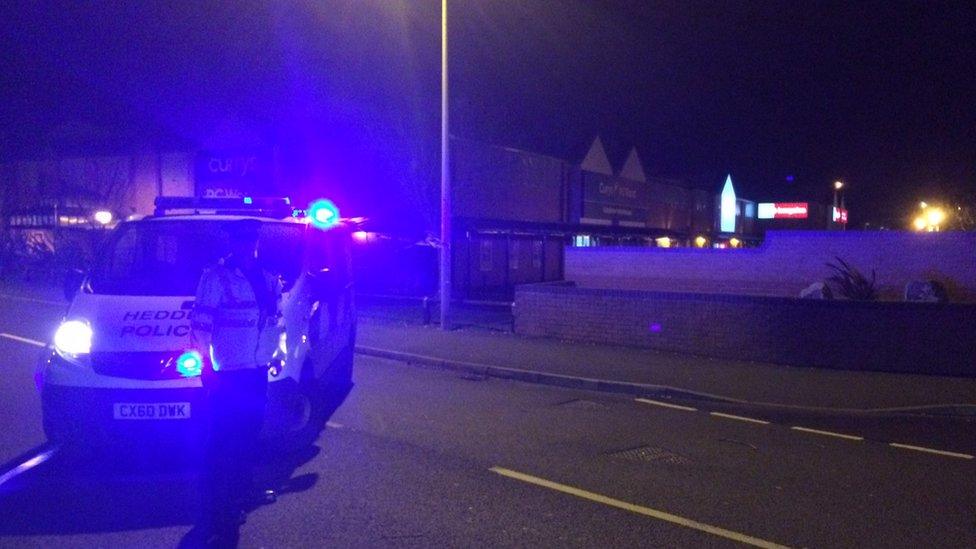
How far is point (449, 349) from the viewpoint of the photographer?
47.6 feet

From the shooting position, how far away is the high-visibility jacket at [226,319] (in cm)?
529

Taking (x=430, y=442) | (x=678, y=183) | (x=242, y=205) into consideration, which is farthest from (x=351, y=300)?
(x=678, y=183)

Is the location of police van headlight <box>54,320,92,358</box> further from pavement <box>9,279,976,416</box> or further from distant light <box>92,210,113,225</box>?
distant light <box>92,210,113,225</box>

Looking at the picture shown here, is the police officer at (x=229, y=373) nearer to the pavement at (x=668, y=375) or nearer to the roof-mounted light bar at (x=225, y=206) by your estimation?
the roof-mounted light bar at (x=225, y=206)

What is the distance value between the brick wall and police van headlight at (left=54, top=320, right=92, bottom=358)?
50.5 ft

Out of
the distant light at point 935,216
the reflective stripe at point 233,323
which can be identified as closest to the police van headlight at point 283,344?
the reflective stripe at point 233,323

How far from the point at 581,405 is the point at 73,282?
5.99 metres

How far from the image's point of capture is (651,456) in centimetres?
764

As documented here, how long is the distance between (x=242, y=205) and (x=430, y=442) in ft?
10.3

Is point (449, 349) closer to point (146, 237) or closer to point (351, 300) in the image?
point (351, 300)

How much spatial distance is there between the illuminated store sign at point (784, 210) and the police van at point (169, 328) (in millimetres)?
58554

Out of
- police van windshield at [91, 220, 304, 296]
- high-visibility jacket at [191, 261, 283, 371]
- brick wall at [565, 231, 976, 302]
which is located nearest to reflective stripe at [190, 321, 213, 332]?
high-visibility jacket at [191, 261, 283, 371]

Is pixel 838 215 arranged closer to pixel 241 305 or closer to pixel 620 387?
pixel 620 387

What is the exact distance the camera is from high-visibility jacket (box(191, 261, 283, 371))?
529 cm
